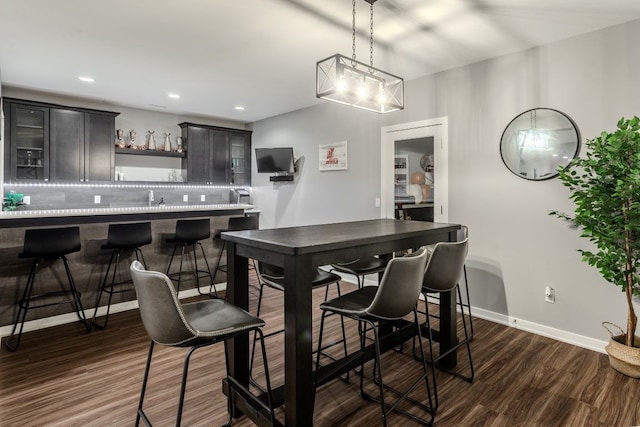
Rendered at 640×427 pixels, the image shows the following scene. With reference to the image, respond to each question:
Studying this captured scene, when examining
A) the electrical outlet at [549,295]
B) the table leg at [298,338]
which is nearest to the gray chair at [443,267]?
the table leg at [298,338]

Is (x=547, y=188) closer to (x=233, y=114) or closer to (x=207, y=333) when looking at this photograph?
(x=207, y=333)

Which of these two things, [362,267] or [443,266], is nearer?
[443,266]

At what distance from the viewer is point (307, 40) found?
313cm

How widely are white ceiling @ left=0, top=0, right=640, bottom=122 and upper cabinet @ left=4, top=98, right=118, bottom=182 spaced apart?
47 centimetres

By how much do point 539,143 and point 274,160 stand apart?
398 centimetres

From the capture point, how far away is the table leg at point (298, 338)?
1.61 metres

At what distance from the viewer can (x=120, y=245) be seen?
3.44 m

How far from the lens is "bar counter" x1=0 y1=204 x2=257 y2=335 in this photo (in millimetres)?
3115

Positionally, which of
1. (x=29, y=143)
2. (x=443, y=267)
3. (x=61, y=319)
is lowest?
(x=61, y=319)

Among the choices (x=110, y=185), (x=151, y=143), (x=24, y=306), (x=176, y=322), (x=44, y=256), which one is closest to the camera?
(x=176, y=322)

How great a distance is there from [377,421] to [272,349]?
114cm

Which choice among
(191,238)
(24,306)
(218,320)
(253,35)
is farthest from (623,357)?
(24,306)

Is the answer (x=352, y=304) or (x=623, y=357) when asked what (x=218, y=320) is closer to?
(x=352, y=304)

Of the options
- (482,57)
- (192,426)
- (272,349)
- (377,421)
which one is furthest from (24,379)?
(482,57)
